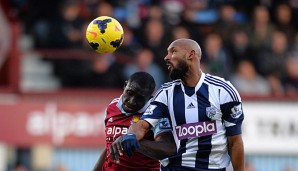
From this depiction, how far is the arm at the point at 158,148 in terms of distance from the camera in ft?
27.0

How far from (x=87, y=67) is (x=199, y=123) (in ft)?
28.6

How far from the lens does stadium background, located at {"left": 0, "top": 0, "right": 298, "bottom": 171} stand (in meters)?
16.2

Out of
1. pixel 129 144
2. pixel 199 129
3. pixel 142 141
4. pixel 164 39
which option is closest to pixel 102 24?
pixel 142 141

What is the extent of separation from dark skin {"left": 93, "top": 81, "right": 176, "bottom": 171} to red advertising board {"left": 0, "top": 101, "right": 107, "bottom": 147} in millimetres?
6842

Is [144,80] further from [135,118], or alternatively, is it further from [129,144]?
[129,144]

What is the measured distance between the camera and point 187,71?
326 inches

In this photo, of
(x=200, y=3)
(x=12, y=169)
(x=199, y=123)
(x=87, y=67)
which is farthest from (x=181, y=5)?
(x=199, y=123)

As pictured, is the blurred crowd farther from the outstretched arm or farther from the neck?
the outstretched arm

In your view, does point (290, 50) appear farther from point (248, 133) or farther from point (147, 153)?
point (147, 153)

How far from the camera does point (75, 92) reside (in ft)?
54.3

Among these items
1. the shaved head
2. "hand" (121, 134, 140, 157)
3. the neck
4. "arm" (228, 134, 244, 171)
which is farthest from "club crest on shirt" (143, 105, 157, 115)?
"arm" (228, 134, 244, 171)

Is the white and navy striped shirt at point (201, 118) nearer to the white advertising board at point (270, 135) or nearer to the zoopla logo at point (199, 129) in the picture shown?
the zoopla logo at point (199, 129)

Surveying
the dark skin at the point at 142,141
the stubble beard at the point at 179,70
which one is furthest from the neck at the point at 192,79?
the dark skin at the point at 142,141

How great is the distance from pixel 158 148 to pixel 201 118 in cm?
49
